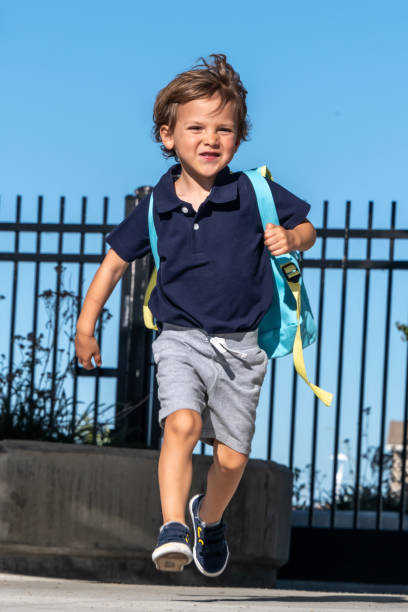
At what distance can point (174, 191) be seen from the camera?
3.54m

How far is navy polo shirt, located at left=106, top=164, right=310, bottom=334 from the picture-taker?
3387 mm

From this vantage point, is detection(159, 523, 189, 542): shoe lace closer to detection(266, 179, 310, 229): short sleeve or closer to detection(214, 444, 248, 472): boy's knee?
detection(214, 444, 248, 472): boy's knee

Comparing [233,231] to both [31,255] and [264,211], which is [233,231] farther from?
[31,255]

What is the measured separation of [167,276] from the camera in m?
3.44

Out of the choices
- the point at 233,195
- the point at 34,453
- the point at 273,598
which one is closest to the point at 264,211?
the point at 233,195

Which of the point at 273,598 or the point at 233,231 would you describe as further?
the point at 273,598

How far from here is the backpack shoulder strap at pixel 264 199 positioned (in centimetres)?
353

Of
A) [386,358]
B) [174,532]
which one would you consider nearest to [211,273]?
[174,532]

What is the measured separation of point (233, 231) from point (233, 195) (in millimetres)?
139

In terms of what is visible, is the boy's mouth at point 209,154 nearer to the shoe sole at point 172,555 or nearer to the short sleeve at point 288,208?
the short sleeve at point 288,208

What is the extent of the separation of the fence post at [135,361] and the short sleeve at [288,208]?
331 cm

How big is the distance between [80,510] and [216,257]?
Answer: 101 inches

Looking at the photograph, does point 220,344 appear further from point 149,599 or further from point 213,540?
point 149,599

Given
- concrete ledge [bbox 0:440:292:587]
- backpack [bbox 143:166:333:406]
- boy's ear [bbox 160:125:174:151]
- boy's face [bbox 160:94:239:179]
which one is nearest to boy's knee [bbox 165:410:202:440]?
backpack [bbox 143:166:333:406]
